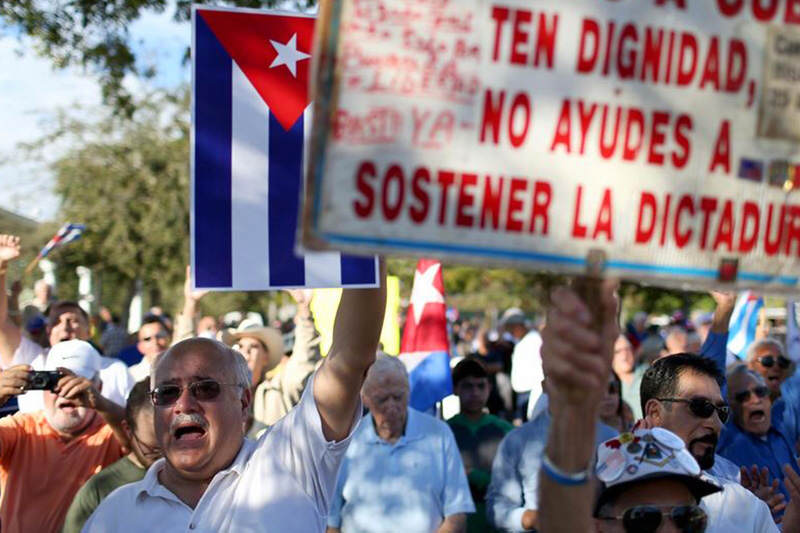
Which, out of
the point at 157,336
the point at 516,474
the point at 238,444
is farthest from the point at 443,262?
the point at 157,336

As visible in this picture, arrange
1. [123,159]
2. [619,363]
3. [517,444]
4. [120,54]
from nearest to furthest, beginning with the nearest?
1. [517,444]
2. [619,363]
3. [120,54]
4. [123,159]

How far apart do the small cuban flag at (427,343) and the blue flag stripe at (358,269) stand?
445cm

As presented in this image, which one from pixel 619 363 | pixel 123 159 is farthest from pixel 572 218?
pixel 123 159

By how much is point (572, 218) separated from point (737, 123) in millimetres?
371

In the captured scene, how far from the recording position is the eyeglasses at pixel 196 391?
381 cm

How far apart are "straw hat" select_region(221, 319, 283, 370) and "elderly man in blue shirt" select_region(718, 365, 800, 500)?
12.1ft

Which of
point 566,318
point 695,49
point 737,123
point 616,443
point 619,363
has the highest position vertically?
point 695,49

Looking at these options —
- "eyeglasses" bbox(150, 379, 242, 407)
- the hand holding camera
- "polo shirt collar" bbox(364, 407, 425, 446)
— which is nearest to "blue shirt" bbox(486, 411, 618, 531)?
"polo shirt collar" bbox(364, 407, 425, 446)

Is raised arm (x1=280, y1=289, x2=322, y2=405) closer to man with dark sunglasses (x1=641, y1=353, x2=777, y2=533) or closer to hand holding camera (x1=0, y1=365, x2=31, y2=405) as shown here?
hand holding camera (x1=0, y1=365, x2=31, y2=405)

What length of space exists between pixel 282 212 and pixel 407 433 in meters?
2.45

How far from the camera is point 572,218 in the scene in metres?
2.02

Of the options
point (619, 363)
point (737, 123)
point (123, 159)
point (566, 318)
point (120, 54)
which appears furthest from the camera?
point (123, 159)

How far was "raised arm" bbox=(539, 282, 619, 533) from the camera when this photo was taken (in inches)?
76.4

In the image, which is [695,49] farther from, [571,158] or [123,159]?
[123,159]
